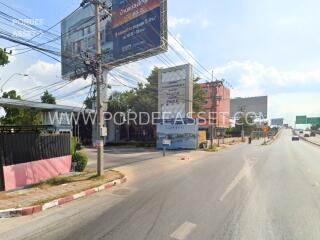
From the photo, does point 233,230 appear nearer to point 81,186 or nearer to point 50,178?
point 81,186

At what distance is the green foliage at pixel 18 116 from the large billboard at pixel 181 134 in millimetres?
15406

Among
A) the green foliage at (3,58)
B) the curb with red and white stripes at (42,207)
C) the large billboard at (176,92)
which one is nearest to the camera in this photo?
the curb with red and white stripes at (42,207)

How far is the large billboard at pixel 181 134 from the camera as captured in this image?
116ft

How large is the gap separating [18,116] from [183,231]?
3601cm

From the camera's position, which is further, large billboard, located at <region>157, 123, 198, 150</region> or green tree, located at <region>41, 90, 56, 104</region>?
green tree, located at <region>41, 90, 56, 104</region>

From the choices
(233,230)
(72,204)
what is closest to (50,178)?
(72,204)

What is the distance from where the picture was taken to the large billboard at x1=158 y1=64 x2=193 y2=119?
1359 inches

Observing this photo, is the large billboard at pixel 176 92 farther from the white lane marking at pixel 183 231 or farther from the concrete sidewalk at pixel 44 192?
the white lane marking at pixel 183 231

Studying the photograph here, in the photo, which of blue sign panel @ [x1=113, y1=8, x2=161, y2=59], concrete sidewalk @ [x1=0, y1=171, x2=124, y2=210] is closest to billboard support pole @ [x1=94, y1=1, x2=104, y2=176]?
concrete sidewalk @ [x1=0, y1=171, x2=124, y2=210]

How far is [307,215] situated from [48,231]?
6.06 metres

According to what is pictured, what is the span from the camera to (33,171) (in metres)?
12.7

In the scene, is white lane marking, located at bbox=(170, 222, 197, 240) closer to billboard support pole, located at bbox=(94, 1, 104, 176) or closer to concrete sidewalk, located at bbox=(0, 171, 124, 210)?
concrete sidewalk, located at bbox=(0, 171, 124, 210)

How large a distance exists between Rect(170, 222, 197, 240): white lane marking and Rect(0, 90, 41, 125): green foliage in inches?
1293

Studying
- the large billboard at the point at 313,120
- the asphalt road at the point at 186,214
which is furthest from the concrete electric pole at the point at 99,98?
the large billboard at the point at 313,120
